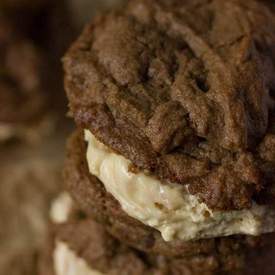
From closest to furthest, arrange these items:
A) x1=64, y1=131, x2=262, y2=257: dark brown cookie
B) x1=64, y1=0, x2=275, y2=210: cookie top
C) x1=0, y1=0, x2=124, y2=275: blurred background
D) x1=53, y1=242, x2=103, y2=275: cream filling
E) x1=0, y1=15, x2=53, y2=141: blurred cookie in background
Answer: x1=64, y1=0, x2=275, y2=210: cookie top, x1=64, y1=131, x2=262, y2=257: dark brown cookie, x1=53, y1=242, x2=103, y2=275: cream filling, x1=0, y1=0, x2=124, y2=275: blurred background, x1=0, y1=15, x2=53, y2=141: blurred cookie in background

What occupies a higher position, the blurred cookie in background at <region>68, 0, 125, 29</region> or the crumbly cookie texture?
the blurred cookie in background at <region>68, 0, 125, 29</region>

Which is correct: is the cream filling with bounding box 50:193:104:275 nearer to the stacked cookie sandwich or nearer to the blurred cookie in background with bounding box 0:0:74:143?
the stacked cookie sandwich

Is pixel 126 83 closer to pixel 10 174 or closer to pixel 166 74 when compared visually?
pixel 166 74

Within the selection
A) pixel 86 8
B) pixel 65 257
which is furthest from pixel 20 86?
pixel 65 257

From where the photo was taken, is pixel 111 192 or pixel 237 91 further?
pixel 111 192

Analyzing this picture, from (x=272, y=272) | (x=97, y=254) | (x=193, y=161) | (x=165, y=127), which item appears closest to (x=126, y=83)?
(x=165, y=127)

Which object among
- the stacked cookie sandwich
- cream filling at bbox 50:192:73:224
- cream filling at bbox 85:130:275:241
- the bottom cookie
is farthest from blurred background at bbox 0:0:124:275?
cream filling at bbox 85:130:275:241

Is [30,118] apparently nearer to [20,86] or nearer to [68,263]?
[20,86]
